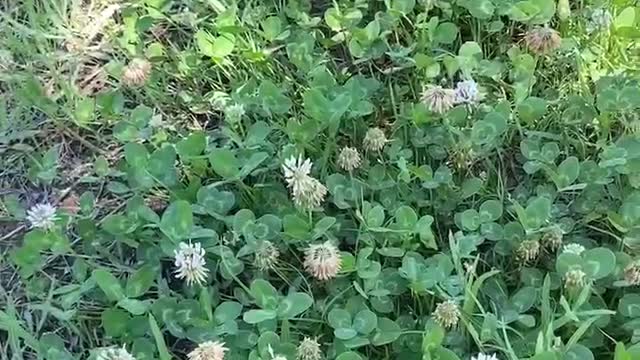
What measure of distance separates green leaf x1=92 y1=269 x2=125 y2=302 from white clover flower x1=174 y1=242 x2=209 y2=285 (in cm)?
9

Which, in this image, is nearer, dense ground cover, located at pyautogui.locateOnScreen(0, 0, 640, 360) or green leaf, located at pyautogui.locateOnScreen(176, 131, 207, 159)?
dense ground cover, located at pyautogui.locateOnScreen(0, 0, 640, 360)

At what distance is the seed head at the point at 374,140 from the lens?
1.68 m

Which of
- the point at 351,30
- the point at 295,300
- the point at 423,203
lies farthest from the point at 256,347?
the point at 351,30

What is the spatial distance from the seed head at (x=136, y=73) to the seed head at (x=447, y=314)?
30.0 inches

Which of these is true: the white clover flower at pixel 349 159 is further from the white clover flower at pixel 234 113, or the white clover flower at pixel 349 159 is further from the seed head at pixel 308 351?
the seed head at pixel 308 351

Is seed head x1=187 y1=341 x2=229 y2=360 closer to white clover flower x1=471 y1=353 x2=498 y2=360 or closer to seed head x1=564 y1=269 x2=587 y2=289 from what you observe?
white clover flower x1=471 y1=353 x2=498 y2=360

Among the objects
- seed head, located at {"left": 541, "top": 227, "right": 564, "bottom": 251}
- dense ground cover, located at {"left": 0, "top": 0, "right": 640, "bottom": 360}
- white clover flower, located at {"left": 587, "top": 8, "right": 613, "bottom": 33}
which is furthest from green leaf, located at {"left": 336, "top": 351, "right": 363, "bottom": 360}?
white clover flower, located at {"left": 587, "top": 8, "right": 613, "bottom": 33}

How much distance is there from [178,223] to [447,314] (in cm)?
44

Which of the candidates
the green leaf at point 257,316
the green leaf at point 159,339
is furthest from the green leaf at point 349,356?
the green leaf at point 159,339

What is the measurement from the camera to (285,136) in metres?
1.74

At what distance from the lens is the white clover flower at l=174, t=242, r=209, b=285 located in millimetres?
1498

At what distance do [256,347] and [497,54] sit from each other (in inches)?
29.6

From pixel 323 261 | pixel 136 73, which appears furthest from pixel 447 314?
pixel 136 73

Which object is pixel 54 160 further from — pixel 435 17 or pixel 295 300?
pixel 435 17
